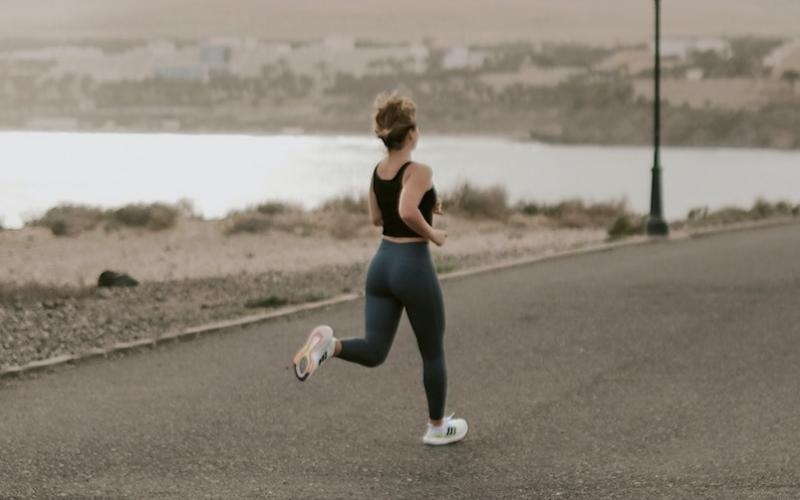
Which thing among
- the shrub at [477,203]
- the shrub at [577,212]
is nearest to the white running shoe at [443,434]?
the shrub at [577,212]

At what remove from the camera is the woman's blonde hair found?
6812 millimetres

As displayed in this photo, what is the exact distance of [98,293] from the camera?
55.1 ft

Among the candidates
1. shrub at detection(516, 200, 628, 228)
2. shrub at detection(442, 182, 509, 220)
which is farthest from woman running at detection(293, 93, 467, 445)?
shrub at detection(442, 182, 509, 220)

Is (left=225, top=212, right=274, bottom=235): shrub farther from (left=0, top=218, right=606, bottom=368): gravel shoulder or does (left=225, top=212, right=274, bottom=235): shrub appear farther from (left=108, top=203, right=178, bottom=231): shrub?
(left=108, top=203, right=178, bottom=231): shrub

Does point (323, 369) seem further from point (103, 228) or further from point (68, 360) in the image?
point (103, 228)

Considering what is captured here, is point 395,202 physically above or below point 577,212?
above

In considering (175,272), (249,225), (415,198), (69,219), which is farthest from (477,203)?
(415,198)

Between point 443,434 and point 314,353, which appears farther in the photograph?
point 443,434

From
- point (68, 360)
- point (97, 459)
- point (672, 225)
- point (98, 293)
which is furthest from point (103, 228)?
point (97, 459)

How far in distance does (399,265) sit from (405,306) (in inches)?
11.0

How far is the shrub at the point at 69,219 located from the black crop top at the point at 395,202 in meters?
28.2

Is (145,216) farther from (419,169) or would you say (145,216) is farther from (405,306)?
(419,169)

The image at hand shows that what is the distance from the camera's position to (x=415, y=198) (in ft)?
22.1

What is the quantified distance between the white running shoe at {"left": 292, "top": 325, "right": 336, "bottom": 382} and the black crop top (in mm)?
656
